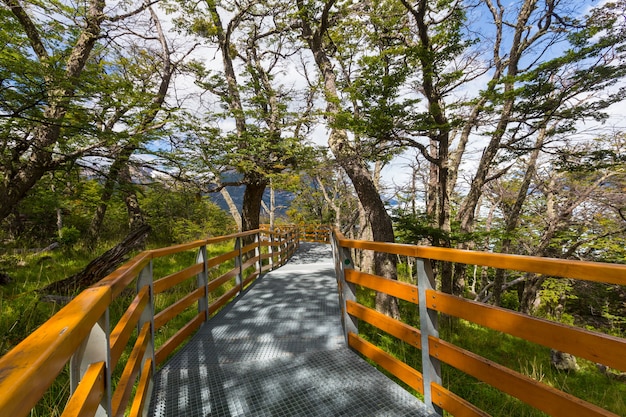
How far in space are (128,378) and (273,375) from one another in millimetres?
1184

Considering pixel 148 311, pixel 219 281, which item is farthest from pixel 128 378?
pixel 219 281

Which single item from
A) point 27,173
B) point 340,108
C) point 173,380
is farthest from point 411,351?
point 27,173

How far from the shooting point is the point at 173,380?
2.40m

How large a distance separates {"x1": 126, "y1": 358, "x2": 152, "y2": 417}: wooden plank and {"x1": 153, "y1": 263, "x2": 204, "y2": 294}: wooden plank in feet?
A: 2.01

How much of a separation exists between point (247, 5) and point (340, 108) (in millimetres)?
5988

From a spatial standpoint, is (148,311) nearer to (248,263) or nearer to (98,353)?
(98,353)

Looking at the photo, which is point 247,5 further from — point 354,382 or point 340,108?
point 354,382

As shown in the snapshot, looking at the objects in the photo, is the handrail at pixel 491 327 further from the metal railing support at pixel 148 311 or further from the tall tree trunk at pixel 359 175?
the tall tree trunk at pixel 359 175

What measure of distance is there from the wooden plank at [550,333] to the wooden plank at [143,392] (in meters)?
2.11

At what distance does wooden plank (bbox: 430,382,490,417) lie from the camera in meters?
1.75

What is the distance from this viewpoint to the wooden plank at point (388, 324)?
2.22m

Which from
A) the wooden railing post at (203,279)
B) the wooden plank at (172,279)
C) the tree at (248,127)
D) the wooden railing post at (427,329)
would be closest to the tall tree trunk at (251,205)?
the tree at (248,127)

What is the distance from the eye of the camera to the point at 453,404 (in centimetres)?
189

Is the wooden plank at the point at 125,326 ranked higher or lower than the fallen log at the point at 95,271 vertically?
higher
